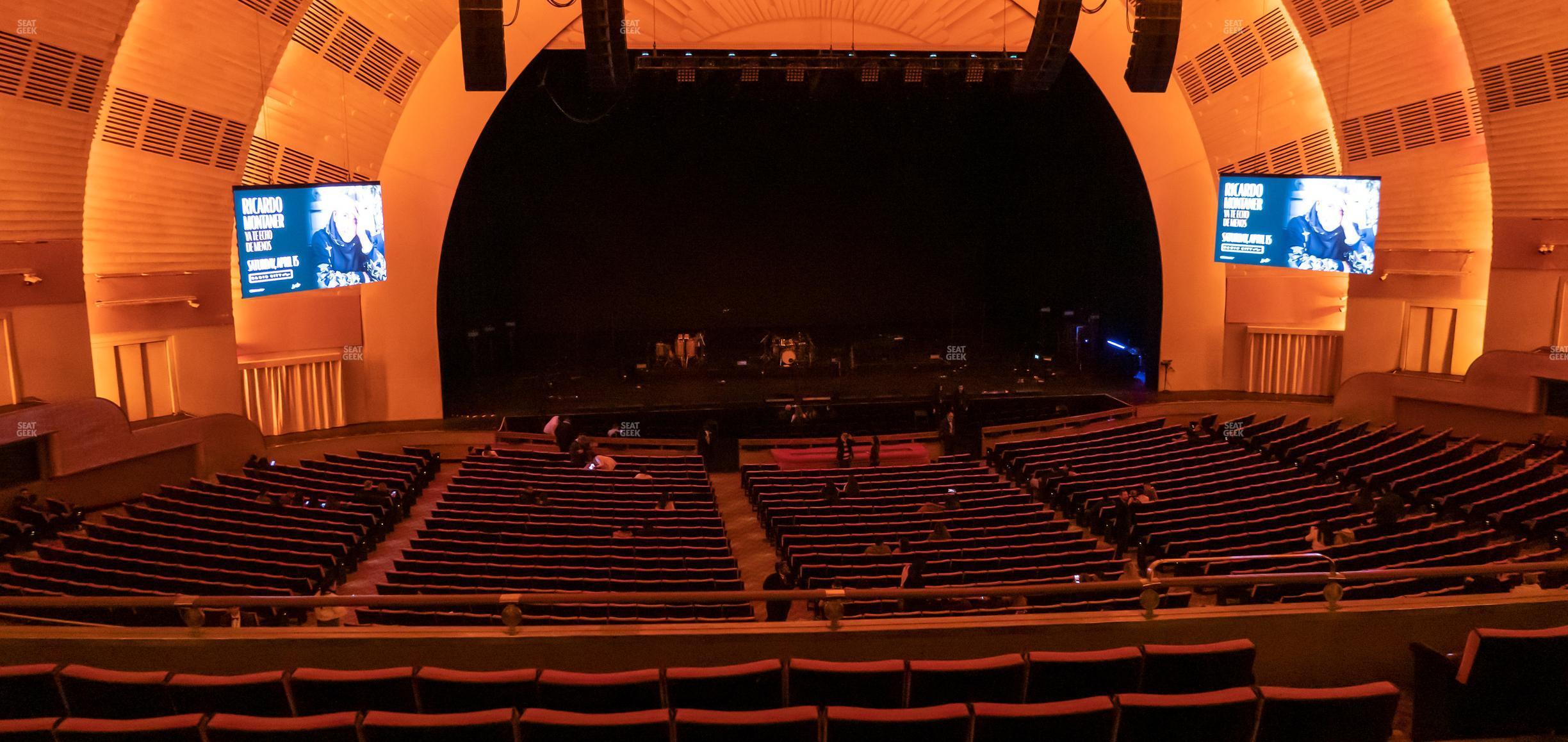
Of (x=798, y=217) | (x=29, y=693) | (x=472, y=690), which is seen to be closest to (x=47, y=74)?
(x=29, y=693)

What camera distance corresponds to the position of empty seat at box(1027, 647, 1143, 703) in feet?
16.2

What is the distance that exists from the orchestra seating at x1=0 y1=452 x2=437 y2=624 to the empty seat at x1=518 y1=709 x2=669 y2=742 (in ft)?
17.2

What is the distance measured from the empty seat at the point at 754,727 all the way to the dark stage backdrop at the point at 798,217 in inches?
776

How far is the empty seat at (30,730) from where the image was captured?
15.1 feet

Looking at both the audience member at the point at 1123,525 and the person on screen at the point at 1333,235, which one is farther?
the person on screen at the point at 1333,235

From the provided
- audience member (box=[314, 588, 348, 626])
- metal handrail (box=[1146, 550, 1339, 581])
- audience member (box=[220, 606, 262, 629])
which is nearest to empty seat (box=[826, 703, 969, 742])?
metal handrail (box=[1146, 550, 1339, 581])

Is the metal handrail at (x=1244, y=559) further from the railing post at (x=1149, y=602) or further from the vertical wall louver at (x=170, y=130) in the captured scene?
the vertical wall louver at (x=170, y=130)

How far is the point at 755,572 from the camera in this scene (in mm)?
12500

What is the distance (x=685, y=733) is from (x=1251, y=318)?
21.4 metres

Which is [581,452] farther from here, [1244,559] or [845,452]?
[1244,559]

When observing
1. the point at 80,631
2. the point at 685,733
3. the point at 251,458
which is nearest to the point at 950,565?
the point at 685,733

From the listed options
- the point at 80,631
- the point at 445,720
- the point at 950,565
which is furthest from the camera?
the point at 950,565

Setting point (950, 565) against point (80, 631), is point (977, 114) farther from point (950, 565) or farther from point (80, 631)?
point (80, 631)

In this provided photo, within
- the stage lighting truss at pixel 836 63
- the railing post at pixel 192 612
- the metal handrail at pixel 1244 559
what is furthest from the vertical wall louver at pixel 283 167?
the metal handrail at pixel 1244 559
